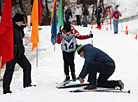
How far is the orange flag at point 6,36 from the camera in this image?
5387 millimetres

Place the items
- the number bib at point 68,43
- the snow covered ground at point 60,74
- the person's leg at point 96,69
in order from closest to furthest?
the snow covered ground at point 60,74 < the person's leg at point 96,69 < the number bib at point 68,43

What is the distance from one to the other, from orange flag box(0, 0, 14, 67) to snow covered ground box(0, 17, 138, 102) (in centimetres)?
94

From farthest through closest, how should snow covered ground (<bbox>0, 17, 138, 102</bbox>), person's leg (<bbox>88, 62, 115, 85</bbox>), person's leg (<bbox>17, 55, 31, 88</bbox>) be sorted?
person's leg (<bbox>17, 55, 31, 88</bbox>), person's leg (<bbox>88, 62, 115, 85</bbox>), snow covered ground (<bbox>0, 17, 138, 102</bbox>)

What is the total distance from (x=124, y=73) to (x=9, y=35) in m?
4.59

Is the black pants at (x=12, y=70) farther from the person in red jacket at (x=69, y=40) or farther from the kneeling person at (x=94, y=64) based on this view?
the kneeling person at (x=94, y=64)

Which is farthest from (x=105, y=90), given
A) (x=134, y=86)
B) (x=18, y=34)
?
(x=18, y=34)

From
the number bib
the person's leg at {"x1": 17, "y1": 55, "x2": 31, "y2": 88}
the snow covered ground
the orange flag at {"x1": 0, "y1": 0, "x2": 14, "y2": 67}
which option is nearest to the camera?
the snow covered ground

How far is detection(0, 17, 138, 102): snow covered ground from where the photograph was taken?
4.83 m

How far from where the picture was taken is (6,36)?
547 cm

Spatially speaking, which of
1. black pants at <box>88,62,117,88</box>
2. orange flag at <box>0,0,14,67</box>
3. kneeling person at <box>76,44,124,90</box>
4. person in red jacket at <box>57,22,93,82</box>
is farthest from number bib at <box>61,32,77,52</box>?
orange flag at <box>0,0,14,67</box>

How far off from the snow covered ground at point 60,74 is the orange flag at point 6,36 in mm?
941

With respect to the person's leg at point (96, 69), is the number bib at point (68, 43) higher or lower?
higher

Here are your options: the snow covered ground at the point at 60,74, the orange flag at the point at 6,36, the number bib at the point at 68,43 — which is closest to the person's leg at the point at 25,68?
the snow covered ground at the point at 60,74

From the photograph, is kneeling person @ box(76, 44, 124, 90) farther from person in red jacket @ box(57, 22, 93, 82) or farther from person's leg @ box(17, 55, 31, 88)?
person's leg @ box(17, 55, 31, 88)
